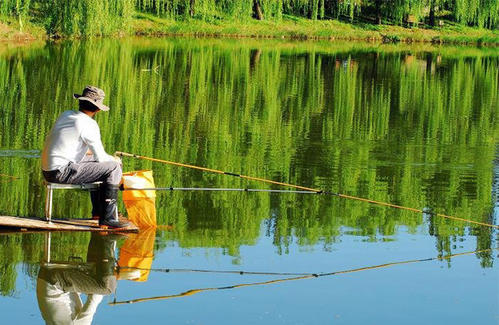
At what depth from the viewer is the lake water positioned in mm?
8359

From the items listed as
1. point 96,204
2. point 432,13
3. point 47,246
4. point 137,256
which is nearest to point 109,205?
point 96,204

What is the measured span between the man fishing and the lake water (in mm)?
528

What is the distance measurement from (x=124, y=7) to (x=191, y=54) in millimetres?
4544

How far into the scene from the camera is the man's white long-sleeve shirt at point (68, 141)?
33.7ft

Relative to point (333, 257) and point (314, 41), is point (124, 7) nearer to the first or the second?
point (314, 41)

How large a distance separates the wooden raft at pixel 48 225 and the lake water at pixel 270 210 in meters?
0.13

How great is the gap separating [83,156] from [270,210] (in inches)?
109

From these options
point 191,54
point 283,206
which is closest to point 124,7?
point 191,54

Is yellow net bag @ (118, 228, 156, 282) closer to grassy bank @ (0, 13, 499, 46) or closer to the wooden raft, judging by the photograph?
the wooden raft

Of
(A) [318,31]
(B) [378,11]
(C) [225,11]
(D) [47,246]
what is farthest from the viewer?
(B) [378,11]

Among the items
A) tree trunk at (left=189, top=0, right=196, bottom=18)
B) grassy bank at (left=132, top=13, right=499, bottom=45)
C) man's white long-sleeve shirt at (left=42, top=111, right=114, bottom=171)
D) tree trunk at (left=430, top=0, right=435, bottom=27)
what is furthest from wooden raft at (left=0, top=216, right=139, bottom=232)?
tree trunk at (left=430, top=0, right=435, bottom=27)

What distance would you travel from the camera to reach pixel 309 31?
6962 cm

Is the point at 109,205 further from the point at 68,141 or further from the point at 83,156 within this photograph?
the point at 68,141

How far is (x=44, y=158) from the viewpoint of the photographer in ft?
34.1
